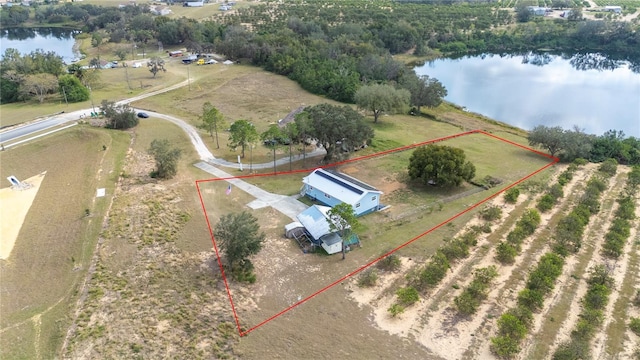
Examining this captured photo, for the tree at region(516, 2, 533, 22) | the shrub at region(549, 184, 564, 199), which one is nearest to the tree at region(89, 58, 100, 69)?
the shrub at region(549, 184, 564, 199)

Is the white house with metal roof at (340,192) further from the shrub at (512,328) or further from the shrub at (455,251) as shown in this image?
the shrub at (512,328)

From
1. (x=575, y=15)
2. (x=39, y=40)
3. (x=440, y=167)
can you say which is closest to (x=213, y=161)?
(x=440, y=167)

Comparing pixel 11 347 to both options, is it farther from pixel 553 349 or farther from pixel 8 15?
pixel 8 15

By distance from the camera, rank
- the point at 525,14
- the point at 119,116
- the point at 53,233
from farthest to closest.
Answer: the point at 525,14 → the point at 119,116 → the point at 53,233

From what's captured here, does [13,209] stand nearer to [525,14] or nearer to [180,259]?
[180,259]

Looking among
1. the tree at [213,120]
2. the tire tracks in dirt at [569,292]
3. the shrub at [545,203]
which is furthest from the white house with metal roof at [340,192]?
the tree at [213,120]
